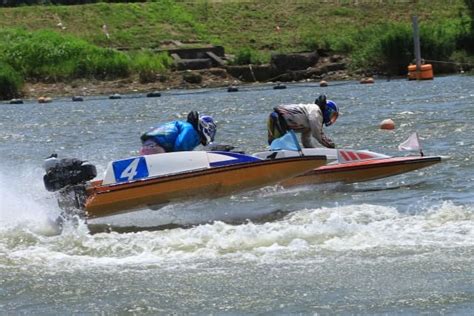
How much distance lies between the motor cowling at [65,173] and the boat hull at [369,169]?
4.20 metres

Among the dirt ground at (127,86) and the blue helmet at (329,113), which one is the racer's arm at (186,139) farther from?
the dirt ground at (127,86)

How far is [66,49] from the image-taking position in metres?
62.4

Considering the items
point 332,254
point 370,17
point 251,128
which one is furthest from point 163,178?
point 370,17

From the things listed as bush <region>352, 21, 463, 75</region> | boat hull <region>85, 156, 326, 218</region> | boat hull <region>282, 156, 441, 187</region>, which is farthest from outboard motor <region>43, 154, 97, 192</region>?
bush <region>352, 21, 463, 75</region>

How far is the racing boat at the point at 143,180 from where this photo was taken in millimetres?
12859

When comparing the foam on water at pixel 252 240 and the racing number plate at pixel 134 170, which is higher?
the racing number plate at pixel 134 170

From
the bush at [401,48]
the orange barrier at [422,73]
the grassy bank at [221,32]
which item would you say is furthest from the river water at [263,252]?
the grassy bank at [221,32]

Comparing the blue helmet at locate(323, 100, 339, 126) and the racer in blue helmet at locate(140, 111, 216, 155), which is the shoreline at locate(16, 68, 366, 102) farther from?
the racer in blue helmet at locate(140, 111, 216, 155)

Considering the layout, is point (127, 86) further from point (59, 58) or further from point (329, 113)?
point (329, 113)

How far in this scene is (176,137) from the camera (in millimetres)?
13594

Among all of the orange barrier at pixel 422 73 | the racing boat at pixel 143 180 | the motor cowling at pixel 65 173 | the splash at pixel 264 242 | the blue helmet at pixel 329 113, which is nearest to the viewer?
the splash at pixel 264 242

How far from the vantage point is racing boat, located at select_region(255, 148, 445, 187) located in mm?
15953

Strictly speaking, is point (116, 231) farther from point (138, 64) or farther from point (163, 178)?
point (138, 64)

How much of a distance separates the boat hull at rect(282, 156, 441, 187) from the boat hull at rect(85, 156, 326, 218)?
6.74 feet
